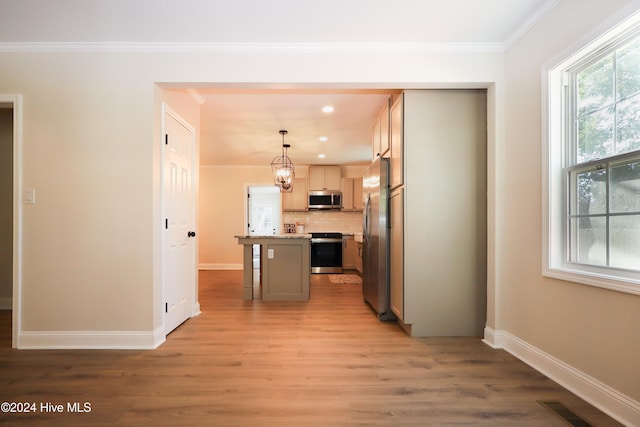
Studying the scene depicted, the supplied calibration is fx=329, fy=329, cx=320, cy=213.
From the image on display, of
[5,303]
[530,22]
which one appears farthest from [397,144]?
[5,303]

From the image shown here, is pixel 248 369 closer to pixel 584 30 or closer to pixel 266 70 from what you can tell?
pixel 266 70

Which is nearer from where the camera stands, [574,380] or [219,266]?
[574,380]

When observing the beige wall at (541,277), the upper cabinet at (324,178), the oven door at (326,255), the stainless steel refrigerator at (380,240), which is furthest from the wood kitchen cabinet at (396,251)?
the upper cabinet at (324,178)

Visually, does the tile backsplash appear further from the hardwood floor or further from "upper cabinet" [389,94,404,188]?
the hardwood floor

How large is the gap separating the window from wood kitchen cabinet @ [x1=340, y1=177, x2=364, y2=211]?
18.2 ft

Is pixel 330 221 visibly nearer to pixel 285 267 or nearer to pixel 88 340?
pixel 285 267

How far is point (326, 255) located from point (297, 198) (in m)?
1.52

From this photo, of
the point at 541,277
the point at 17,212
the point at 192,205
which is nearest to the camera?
the point at 541,277

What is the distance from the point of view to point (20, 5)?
7.39 feet

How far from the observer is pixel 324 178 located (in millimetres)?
7723

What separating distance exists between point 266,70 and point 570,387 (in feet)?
10.4

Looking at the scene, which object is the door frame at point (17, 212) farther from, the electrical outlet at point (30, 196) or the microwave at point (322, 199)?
the microwave at point (322, 199)

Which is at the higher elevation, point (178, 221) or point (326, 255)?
point (178, 221)

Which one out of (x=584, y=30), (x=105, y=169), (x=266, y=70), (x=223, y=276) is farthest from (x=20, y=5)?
(x=223, y=276)
